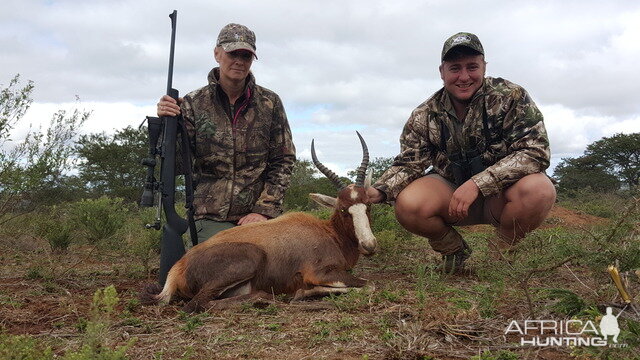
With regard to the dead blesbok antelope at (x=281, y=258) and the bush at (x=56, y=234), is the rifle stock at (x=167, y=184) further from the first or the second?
the bush at (x=56, y=234)

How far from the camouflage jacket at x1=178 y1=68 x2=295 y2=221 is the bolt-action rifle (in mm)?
390

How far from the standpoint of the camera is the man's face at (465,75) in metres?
5.70

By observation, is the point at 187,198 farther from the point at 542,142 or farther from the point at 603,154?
the point at 603,154

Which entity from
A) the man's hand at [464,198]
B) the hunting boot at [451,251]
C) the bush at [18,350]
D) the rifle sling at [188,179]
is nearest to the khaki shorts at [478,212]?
the hunting boot at [451,251]

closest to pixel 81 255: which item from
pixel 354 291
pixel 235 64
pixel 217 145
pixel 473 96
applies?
pixel 217 145

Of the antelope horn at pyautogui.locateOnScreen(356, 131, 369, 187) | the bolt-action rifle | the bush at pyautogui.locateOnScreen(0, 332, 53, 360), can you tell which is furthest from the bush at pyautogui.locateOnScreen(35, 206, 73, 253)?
the bush at pyautogui.locateOnScreen(0, 332, 53, 360)

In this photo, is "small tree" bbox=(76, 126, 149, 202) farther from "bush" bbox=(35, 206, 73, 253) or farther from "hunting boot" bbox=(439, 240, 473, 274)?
"hunting boot" bbox=(439, 240, 473, 274)

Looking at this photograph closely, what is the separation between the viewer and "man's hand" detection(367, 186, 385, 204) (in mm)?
5938

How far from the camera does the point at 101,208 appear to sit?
9.49 metres

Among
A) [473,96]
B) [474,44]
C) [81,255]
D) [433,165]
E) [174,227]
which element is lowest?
[81,255]

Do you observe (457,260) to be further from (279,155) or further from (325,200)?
(279,155)

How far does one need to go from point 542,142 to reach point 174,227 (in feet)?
11.8
